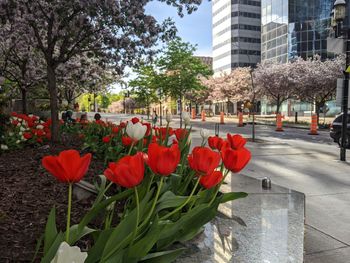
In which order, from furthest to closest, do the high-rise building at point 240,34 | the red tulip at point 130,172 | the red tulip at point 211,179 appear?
the high-rise building at point 240,34
the red tulip at point 211,179
the red tulip at point 130,172

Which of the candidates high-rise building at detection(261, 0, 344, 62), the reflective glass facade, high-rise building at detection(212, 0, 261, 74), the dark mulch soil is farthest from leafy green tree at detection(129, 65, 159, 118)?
high-rise building at detection(212, 0, 261, 74)

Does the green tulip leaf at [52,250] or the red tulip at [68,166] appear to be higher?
the red tulip at [68,166]

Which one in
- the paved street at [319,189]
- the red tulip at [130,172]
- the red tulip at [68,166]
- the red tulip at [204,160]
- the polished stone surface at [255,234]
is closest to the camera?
the red tulip at [68,166]

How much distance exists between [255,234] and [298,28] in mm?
68114

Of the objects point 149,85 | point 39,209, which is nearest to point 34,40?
point 39,209

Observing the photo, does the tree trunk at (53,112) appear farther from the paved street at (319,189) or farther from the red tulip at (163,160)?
the red tulip at (163,160)

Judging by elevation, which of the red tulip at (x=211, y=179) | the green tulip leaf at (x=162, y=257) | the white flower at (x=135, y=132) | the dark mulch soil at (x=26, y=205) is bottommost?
the dark mulch soil at (x=26, y=205)

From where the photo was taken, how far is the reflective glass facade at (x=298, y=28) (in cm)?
6228

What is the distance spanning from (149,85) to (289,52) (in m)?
40.0

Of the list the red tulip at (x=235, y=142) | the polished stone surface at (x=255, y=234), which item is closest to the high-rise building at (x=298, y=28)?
the polished stone surface at (x=255, y=234)

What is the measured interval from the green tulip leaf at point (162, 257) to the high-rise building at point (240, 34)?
300 feet

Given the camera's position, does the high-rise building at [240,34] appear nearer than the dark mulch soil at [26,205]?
No

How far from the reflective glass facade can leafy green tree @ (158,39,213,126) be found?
3613 centimetres

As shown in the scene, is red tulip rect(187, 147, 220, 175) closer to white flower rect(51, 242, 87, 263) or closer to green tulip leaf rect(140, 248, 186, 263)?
green tulip leaf rect(140, 248, 186, 263)
